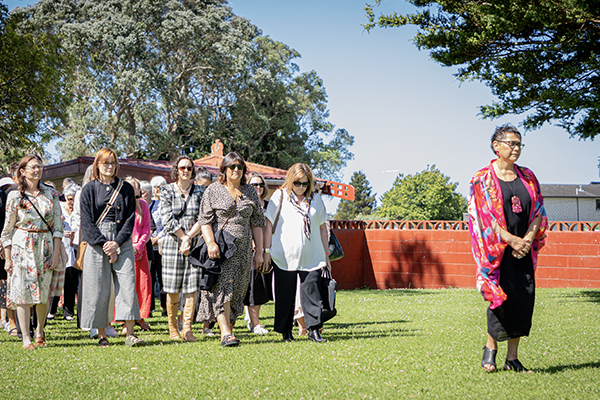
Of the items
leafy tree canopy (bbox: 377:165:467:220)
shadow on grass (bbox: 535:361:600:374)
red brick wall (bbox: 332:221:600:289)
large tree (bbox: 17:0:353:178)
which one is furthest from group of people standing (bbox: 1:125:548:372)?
leafy tree canopy (bbox: 377:165:467:220)

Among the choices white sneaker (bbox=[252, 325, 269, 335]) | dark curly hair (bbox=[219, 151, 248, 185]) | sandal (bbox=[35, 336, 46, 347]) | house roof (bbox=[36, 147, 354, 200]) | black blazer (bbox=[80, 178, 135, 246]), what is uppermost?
house roof (bbox=[36, 147, 354, 200])

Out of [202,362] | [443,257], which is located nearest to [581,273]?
[443,257]

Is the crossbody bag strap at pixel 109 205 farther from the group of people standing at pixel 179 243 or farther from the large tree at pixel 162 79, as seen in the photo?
the large tree at pixel 162 79

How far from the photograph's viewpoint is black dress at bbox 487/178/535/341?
4941mm

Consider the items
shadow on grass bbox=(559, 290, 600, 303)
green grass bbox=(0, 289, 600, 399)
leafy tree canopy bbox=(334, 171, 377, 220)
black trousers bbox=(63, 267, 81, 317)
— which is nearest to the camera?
green grass bbox=(0, 289, 600, 399)

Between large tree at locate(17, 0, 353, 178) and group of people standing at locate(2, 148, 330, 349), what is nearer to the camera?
group of people standing at locate(2, 148, 330, 349)

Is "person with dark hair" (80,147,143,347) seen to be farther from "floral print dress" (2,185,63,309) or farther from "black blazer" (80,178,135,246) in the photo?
"floral print dress" (2,185,63,309)

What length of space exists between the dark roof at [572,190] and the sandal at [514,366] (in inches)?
2930

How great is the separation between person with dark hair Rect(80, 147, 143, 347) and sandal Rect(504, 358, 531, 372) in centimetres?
379

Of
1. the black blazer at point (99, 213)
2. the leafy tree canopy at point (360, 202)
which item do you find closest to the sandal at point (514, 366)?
the black blazer at point (99, 213)

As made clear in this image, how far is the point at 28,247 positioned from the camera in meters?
6.55

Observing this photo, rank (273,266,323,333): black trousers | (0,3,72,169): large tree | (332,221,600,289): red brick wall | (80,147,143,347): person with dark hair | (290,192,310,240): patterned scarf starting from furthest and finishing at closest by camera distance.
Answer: (0,3,72,169): large tree
(332,221,600,289): red brick wall
(290,192,310,240): patterned scarf
(273,266,323,333): black trousers
(80,147,143,347): person with dark hair

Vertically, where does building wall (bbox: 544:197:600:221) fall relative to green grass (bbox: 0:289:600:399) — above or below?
above

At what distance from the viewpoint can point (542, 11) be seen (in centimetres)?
972
